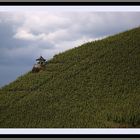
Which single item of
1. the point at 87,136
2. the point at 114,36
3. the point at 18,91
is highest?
the point at 114,36

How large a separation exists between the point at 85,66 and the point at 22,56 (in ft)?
1.15

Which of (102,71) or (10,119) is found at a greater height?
(102,71)

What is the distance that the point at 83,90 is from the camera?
3520mm

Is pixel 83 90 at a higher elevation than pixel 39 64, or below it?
below

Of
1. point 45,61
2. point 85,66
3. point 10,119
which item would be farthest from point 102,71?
point 10,119

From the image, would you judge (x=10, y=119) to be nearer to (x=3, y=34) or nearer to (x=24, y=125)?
(x=24, y=125)

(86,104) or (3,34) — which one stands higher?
(3,34)

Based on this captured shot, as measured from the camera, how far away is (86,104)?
3.47 metres

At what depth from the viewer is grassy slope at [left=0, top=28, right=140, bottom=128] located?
3.44 m

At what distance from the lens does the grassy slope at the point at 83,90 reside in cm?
344

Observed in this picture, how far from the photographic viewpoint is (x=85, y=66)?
359 centimetres

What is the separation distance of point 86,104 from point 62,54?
0.29 m
